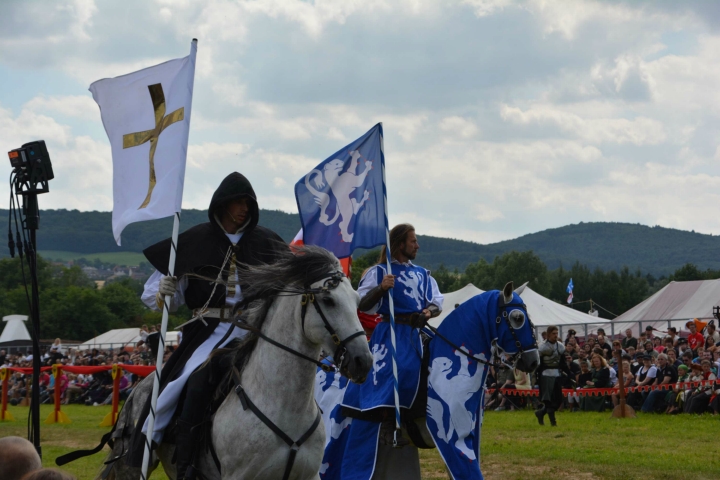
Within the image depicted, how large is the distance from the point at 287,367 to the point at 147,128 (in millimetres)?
2003

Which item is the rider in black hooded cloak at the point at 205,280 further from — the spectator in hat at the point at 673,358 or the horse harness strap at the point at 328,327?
the spectator in hat at the point at 673,358

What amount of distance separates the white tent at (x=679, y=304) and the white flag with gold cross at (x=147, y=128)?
2675 centimetres

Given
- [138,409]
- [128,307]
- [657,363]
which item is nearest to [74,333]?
[128,307]

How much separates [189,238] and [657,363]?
1384cm

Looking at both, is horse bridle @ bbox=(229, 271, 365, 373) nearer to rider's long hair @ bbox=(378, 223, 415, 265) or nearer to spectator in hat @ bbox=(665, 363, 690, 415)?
rider's long hair @ bbox=(378, 223, 415, 265)

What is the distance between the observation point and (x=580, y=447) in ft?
41.8

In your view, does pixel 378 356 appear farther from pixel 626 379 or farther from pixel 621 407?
pixel 626 379

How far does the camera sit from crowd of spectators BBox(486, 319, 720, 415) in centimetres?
1689

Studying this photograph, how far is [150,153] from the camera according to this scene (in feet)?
19.8

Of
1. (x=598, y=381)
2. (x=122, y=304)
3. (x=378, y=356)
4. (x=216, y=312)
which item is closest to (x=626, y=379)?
(x=598, y=381)

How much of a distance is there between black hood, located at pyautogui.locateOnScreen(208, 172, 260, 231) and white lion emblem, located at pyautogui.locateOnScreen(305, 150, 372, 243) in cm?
154

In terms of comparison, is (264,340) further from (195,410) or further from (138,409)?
(138,409)

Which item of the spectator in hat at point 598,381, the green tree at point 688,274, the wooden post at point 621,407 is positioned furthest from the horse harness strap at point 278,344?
the green tree at point 688,274

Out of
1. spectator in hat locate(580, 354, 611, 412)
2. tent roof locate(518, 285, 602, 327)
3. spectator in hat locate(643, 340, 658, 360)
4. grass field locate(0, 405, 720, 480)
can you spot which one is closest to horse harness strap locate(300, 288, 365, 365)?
grass field locate(0, 405, 720, 480)
